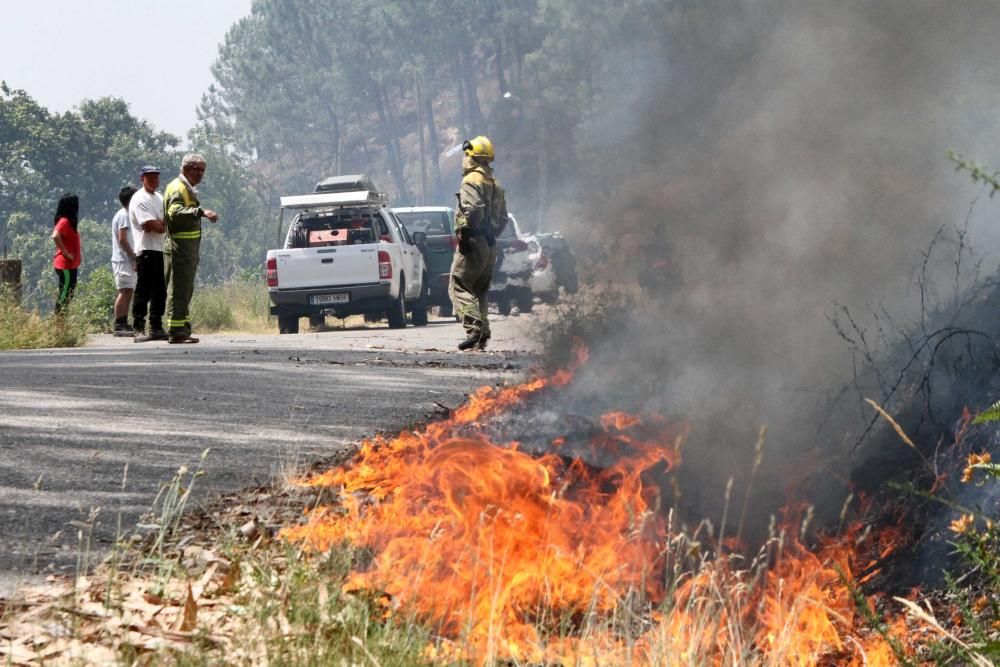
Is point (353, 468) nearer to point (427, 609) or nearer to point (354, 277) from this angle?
point (427, 609)

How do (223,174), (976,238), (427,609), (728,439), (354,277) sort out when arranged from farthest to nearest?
(223,174), (354,277), (976,238), (728,439), (427,609)

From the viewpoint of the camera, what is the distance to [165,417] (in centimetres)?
798

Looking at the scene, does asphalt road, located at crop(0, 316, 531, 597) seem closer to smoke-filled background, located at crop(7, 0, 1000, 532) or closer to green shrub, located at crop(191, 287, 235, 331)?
smoke-filled background, located at crop(7, 0, 1000, 532)

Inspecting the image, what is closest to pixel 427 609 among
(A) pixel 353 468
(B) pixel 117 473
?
(A) pixel 353 468

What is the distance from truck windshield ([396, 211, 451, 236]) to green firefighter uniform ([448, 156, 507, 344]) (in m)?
11.9

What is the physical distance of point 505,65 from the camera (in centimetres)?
8475

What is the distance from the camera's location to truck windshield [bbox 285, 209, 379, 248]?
71.3 ft

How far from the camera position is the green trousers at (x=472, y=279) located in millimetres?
13797

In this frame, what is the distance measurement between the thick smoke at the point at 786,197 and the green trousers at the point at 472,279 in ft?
7.96

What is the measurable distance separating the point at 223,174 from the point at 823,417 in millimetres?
90819

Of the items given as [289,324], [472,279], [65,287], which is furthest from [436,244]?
[472,279]

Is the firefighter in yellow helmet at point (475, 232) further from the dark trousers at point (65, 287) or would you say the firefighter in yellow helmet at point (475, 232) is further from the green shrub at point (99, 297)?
the green shrub at point (99, 297)

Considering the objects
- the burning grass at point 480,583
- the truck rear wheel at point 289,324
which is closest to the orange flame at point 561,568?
the burning grass at point 480,583

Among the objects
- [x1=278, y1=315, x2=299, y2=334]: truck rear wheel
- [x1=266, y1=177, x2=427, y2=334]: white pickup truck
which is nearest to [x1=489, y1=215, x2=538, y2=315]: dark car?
[x1=266, y1=177, x2=427, y2=334]: white pickup truck
